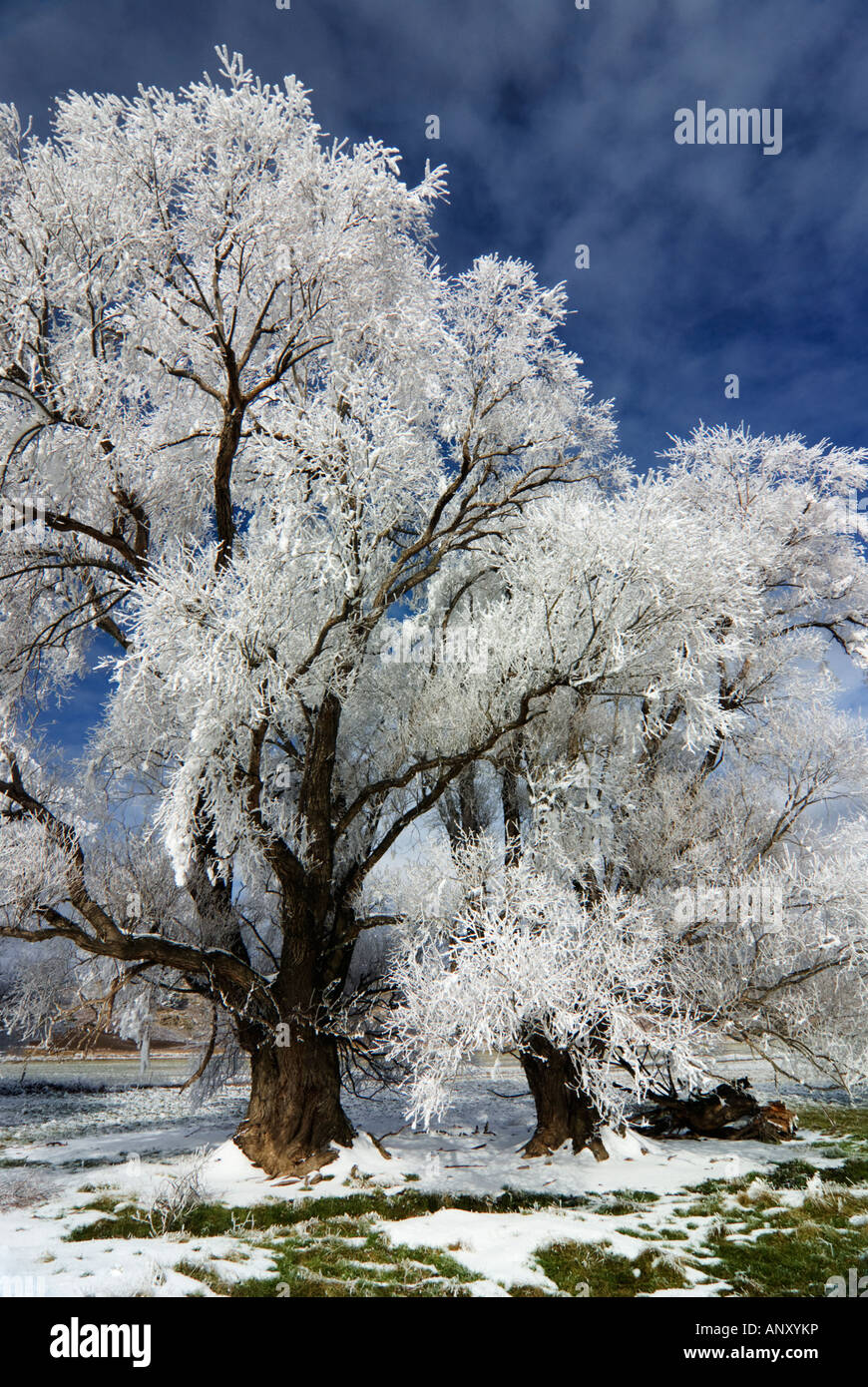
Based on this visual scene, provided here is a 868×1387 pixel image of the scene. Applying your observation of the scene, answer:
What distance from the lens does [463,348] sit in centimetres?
1197

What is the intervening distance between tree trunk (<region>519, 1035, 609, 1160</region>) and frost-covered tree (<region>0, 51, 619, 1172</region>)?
315cm

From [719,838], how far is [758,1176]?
4.41m

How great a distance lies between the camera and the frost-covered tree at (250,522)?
9.32m

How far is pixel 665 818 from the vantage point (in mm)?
11844

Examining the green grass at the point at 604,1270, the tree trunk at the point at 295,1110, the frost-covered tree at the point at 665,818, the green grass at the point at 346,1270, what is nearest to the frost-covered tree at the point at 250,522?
the tree trunk at the point at 295,1110

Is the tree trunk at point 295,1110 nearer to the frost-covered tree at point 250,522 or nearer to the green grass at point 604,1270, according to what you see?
the frost-covered tree at point 250,522

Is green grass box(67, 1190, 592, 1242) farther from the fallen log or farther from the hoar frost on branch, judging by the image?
the fallen log

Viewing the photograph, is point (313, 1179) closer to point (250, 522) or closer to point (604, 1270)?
point (604, 1270)

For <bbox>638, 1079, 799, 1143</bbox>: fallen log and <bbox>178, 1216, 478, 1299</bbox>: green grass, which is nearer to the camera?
<bbox>178, 1216, 478, 1299</bbox>: green grass

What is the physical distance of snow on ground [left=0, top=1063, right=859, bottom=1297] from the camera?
6391 millimetres

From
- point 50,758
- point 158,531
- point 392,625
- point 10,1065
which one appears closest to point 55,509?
point 158,531

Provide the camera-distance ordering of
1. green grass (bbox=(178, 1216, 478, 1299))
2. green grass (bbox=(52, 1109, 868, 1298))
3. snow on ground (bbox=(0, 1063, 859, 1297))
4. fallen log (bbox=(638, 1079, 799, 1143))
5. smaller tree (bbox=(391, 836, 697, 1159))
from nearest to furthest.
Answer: green grass (bbox=(178, 1216, 478, 1299)) < green grass (bbox=(52, 1109, 868, 1298)) < snow on ground (bbox=(0, 1063, 859, 1297)) < smaller tree (bbox=(391, 836, 697, 1159)) < fallen log (bbox=(638, 1079, 799, 1143))

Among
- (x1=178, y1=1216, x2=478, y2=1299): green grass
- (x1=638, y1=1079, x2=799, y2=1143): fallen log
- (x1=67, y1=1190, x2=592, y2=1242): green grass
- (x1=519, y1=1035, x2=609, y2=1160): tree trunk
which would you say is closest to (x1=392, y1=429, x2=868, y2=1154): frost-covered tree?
(x1=519, y1=1035, x2=609, y2=1160): tree trunk
